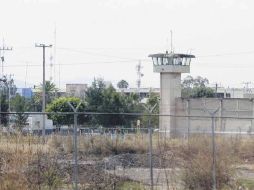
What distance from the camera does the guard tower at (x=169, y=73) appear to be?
2510 inches

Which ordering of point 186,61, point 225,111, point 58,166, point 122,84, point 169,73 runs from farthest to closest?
point 122,84 < point 186,61 < point 169,73 < point 225,111 < point 58,166

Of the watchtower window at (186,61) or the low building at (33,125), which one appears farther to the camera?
the watchtower window at (186,61)

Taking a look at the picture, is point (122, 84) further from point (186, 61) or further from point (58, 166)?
point (58, 166)

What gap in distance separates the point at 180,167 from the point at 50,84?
98434 millimetres

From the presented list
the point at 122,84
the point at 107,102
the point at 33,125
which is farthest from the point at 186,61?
the point at 122,84

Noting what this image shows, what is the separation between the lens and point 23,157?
39.1 ft

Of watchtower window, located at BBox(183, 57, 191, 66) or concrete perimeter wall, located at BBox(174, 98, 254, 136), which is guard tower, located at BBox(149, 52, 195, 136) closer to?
watchtower window, located at BBox(183, 57, 191, 66)

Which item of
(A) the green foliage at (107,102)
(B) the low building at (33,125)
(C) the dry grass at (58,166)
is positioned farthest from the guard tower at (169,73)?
(C) the dry grass at (58,166)

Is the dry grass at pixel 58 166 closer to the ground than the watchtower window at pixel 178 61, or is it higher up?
closer to the ground

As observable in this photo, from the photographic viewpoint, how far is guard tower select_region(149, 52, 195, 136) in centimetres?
6375

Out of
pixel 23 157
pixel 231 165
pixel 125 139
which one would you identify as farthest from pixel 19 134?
pixel 125 139

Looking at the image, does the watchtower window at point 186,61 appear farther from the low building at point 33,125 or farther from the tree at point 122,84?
the tree at point 122,84

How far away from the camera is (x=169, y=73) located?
66.0 metres

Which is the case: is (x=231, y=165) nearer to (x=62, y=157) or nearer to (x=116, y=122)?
(x=62, y=157)
